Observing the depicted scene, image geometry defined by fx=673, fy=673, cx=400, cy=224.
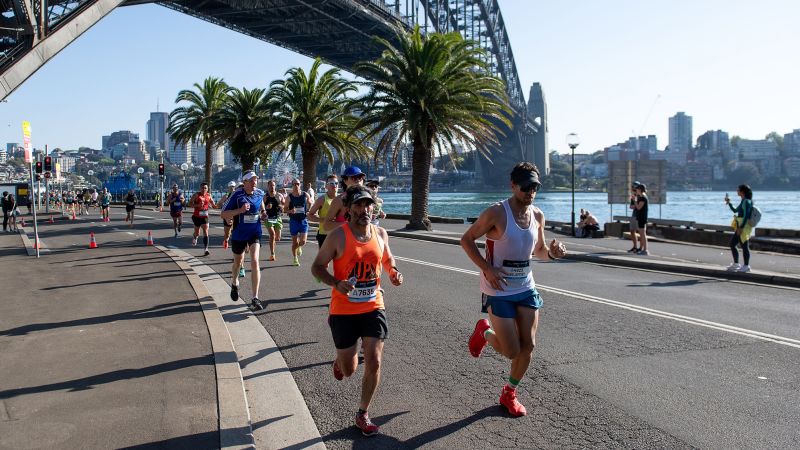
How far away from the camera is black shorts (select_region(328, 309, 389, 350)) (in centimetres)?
459

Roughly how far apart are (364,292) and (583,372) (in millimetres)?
2371

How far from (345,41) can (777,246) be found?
50.5m

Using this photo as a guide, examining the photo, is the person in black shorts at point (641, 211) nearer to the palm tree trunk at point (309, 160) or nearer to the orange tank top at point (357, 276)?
the orange tank top at point (357, 276)

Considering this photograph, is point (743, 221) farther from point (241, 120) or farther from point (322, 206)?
point (241, 120)

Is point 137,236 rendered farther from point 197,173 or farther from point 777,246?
point 197,173

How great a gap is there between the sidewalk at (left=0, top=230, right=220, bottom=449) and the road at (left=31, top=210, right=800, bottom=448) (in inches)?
36.5

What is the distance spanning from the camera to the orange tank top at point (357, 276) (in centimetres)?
Result: 459

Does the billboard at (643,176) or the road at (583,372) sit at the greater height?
the billboard at (643,176)

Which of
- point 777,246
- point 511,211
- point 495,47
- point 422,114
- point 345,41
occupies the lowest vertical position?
point 777,246

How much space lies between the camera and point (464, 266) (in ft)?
46.9

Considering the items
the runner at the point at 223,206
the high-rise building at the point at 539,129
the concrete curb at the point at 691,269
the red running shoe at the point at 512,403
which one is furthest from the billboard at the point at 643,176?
the high-rise building at the point at 539,129

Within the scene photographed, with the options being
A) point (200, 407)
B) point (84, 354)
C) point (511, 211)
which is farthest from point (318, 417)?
point (84, 354)

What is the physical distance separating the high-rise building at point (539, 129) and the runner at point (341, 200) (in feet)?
373

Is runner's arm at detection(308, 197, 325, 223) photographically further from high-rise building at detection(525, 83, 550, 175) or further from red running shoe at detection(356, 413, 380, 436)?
high-rise building at detection(525, 83, 550, 175)
